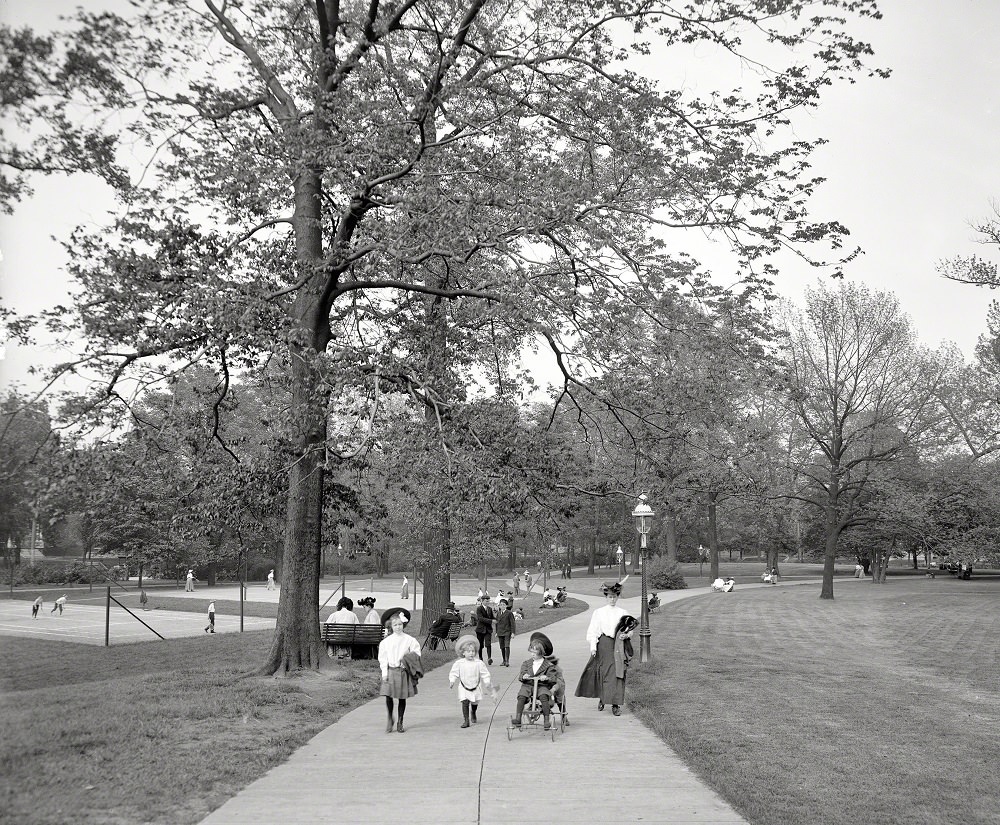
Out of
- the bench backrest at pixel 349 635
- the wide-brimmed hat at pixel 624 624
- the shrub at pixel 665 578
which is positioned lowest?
the shrub at pixel 665 578

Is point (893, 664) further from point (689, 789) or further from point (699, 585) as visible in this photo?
point (699, 585)

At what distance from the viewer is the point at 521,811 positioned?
683 centimetres

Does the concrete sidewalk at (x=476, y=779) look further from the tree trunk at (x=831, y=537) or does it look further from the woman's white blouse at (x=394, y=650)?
the tree trunk at (x=831, y=537)

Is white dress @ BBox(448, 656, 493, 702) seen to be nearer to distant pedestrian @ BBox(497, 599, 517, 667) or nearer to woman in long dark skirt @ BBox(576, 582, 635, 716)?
woman in long dark skirt @ BBox(576, 582, 635, 716)

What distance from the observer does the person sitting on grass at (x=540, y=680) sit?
10102 mm

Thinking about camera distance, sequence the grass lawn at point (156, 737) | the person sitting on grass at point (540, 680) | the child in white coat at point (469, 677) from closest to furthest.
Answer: the grass lawn at point (156, 737) < the person sitting on grass at point (540, 680) < the child in white coat at point (469, 677)

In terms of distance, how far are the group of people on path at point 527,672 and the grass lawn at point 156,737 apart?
1153 mm

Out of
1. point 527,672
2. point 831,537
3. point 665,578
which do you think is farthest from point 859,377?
point 527,672

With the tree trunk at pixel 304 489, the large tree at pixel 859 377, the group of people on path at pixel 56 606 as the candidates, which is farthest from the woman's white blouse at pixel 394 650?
the large tree at pixel 859 377

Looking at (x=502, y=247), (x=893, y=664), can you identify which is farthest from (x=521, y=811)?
(x=893, y=664)

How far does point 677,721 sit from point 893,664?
1088 cm

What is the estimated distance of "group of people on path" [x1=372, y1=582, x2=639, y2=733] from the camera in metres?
10.2

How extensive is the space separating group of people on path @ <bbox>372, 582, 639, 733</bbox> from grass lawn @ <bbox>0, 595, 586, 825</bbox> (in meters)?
1.15

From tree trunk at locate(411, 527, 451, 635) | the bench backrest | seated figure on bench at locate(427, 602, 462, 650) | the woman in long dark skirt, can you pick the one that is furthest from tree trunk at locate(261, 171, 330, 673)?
tree trunk at locate(411, 527, 451, 635)
